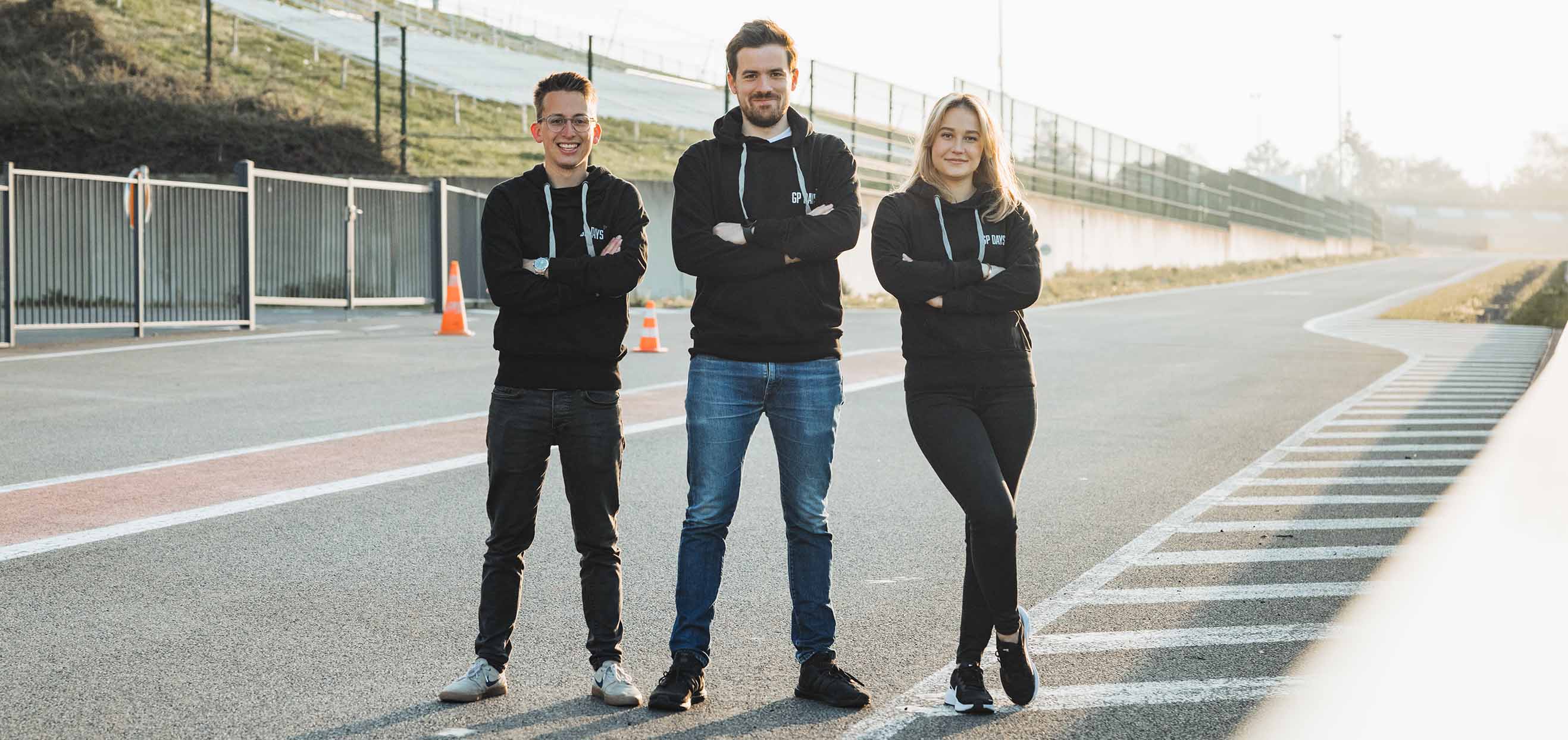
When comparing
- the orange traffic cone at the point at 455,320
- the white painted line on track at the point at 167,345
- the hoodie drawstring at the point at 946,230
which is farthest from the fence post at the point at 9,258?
the hoodie drawstring at the point at 946,230

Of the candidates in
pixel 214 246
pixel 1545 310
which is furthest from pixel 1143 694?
pixel 1545 310

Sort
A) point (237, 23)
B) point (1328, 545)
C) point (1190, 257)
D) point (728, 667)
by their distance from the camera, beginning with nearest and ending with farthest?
point (728, 667) < point (1328, 545) < point (237, 23) < point (1190, 257)

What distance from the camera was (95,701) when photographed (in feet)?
13.5

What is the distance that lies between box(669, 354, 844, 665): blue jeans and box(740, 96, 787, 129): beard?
0.68m

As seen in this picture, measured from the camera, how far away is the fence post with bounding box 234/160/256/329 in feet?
60.3

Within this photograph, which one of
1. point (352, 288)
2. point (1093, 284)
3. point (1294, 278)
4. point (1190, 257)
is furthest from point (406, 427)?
point (1190, 257)

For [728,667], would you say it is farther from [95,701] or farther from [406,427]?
[406,427]

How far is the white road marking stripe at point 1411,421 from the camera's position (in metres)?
11.0

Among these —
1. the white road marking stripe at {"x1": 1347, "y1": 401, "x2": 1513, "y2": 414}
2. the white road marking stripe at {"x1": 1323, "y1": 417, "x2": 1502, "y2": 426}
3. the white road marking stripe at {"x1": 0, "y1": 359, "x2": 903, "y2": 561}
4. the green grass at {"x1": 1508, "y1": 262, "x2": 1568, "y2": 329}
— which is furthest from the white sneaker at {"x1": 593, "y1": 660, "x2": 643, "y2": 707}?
the green grass at {"x1": 1508, "y1": 262, "x2": 1568, "y2": 329}

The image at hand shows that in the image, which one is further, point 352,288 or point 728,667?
point 352,288

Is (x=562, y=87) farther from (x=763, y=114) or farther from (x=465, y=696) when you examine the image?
(x=465, y=696)

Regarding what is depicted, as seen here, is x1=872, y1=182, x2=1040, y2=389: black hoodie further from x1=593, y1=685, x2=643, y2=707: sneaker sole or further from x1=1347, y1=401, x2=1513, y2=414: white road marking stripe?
x1=1347, y1=401, x2=1513, y2=414: white road marking stripe

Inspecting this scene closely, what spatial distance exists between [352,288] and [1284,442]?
15.1 m

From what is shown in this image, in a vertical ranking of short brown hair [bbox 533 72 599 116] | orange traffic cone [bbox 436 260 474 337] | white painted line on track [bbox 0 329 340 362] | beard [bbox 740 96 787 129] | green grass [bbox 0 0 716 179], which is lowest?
white painted line on track [bbox 0 329 340 362]
